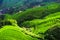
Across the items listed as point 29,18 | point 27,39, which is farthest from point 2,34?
point 29,18

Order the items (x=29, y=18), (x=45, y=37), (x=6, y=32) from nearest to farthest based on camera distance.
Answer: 1. (x=6, y=32)
2. (x=45, y=37)
3. (x=29, y=18)

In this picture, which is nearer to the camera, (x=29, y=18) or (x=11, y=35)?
(x=11, y=35)

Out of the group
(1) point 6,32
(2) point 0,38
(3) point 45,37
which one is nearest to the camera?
(2) point 0,38

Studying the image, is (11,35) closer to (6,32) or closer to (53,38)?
(6,32)

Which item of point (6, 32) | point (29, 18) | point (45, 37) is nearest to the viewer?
point (6, 32)

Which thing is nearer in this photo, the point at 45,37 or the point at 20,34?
the point at 20,34

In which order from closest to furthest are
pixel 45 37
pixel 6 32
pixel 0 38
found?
pixel 0 38
pixel 6 32
pixel 45 37

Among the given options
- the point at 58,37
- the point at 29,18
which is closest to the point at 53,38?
the point at 58,37

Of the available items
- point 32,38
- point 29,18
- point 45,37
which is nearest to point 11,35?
point 32,38

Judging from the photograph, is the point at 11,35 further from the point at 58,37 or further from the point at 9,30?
the point at 58,37
